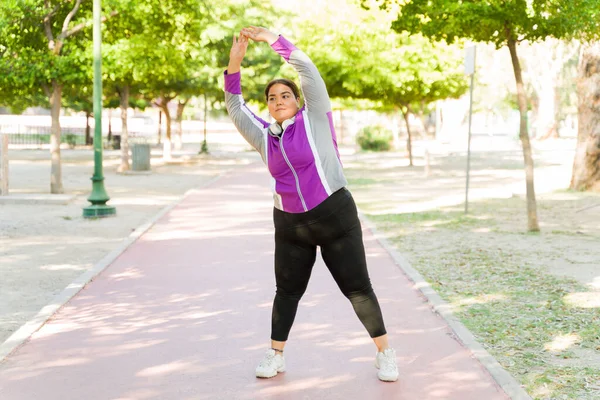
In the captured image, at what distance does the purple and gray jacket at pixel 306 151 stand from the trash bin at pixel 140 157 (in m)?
22.5

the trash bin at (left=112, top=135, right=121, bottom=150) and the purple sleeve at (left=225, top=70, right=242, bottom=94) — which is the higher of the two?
the purple sleeve at (left=225, top=70, right=242, bottom=94)

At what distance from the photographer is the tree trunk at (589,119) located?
687 inches

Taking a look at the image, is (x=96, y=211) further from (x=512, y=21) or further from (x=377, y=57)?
(x=377, y=57)

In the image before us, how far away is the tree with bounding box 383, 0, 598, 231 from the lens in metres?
10.2

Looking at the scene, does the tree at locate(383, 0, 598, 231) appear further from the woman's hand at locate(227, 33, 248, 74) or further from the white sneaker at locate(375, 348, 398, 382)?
the white sneaker at locate(375, 348, 398, 382)

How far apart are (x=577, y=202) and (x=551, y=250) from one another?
6269mm

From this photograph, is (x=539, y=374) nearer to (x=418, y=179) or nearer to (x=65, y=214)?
(x=65, y=214)

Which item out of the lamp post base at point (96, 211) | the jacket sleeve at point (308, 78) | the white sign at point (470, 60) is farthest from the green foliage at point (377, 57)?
the jacket sleeve at point (308, 78)

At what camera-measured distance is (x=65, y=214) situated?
47.3 feet

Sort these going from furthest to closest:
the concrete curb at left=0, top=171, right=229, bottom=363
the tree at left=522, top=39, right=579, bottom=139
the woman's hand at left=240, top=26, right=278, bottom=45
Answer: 1. the tree at left=522, top=39, right=579, bottom=139
2. the concrete curb at left=0, top=171, right=229, bottom=363
3. the woman's hand at left=240, top=26, right=278, bottom=45

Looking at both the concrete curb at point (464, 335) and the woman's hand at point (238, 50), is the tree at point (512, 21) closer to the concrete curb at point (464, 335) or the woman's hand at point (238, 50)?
the concrete curb at point (464, 335)

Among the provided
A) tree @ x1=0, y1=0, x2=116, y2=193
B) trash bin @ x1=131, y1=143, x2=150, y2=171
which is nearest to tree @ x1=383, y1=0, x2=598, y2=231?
tree @ x1=0, y1=0, x2=116, y2=193

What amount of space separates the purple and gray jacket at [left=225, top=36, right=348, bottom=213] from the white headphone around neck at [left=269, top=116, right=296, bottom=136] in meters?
0.02

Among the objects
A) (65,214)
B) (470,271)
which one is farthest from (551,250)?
(65,214)
